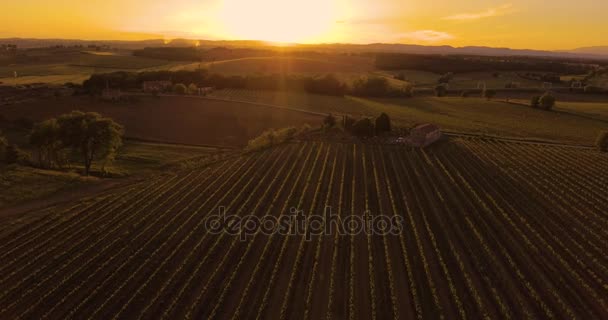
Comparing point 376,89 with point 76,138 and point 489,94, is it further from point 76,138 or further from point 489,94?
point 76,138

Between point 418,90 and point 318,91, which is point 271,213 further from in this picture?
point 418,90

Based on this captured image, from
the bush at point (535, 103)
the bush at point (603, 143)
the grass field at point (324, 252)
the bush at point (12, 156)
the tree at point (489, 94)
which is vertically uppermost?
the tree at point (489, 94)

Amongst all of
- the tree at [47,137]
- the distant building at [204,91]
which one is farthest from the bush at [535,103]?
the tree at [47,137]

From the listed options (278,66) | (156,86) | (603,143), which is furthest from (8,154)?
(278,66)

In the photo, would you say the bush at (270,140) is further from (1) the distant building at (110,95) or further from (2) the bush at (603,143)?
(1) the distant building at (110,95)

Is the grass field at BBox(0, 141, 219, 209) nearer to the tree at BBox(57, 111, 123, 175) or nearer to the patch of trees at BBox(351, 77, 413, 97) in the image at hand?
the tree at BBox(57, 111, 123, 175)

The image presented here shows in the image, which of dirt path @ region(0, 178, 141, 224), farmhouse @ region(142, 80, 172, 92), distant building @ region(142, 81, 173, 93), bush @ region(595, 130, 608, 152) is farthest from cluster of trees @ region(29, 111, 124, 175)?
bush @ region(595, 130, 608, 152)

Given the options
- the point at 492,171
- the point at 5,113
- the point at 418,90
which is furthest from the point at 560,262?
the point at 418,90
